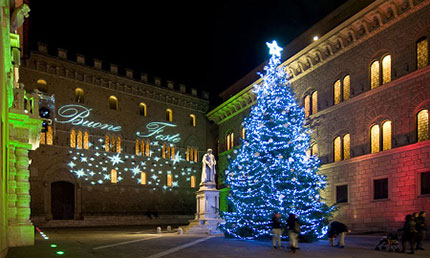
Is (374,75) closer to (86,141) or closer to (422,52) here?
(422,52)

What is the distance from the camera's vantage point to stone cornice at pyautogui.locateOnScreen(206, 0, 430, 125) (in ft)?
66.3

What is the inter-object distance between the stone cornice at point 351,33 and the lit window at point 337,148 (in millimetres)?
5062

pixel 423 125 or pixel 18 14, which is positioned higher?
pixel 18 14

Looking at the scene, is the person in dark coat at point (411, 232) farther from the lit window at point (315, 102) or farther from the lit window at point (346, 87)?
the lit window at point (315, 102)

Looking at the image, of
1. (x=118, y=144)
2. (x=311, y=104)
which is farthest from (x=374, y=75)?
(x=118, y=144)

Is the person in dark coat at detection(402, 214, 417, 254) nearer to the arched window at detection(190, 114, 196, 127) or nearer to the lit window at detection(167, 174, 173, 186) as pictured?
the lit window at detection(167, 174, 173, 186)

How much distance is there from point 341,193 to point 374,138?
12.8ft

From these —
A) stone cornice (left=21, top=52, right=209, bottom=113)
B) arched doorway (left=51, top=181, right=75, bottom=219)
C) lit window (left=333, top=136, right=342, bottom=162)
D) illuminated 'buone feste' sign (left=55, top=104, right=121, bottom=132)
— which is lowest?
arched doorway (left=51, top=181, right=75, bottom=219)

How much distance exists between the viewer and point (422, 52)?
1914 cm

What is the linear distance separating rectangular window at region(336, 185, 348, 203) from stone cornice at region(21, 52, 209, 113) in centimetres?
2221

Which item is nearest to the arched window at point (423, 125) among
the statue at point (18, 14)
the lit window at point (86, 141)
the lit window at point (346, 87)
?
the lit window at point (346, 87)

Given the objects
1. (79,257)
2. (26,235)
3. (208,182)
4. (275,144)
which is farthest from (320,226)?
(26,235)

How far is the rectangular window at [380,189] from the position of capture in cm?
2048

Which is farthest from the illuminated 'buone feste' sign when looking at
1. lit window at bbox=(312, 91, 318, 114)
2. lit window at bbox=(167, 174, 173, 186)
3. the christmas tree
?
the christmas tree
